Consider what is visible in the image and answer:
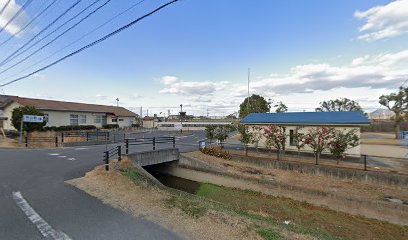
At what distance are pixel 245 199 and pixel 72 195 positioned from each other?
7.72 metres

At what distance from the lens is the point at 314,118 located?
61.4ft

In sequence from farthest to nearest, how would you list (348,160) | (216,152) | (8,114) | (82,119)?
1. (82,119)
2. (8,114)
3. (216,152)
4. (348,160)

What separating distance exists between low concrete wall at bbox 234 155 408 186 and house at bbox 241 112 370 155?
423 centimetres

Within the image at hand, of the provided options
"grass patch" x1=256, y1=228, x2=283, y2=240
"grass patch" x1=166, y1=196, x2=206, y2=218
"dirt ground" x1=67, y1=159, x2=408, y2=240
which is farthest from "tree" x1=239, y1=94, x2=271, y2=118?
"grass patch" x1=256, y1=228, x2=283, y2=240

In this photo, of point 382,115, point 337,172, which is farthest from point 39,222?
point 382,115

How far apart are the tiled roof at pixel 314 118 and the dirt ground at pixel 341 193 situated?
5.32 metres

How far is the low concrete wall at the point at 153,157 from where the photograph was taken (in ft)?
42.9

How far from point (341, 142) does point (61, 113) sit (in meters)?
34.8

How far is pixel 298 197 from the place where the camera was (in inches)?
439

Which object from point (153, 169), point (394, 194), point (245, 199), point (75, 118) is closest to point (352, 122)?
point (394, 194)

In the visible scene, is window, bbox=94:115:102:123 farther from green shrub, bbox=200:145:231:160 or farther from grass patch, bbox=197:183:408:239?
grass patch, bbox=197:183:408:239

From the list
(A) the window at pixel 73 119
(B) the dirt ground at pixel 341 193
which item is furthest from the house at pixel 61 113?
(B) the dirt ground at pixel 341 193

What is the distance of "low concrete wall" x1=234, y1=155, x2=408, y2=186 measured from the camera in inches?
461

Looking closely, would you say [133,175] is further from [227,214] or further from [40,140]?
[40,140]
